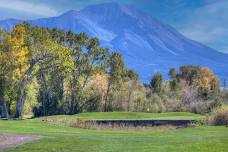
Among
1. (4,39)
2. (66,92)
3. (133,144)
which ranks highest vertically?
(4,39)

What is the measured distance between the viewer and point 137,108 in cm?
7888

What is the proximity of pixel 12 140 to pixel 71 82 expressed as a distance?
48.3 meters

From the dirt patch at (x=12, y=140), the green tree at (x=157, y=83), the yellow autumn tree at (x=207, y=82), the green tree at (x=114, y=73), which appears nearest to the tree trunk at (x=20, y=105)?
the green tree at (x=114, y=73)

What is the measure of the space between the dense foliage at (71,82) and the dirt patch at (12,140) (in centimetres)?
3045

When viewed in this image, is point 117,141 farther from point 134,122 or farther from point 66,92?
point 66,92

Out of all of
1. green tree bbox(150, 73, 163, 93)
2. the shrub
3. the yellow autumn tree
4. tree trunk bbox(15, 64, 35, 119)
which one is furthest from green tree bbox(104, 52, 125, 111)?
the shrub

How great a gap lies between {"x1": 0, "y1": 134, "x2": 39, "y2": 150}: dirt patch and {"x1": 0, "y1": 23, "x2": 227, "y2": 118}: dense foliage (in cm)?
3045

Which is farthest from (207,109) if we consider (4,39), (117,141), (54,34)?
(117,141)

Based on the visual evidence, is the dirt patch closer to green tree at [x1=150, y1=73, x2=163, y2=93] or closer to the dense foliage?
the dense foliage

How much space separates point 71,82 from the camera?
7456cm

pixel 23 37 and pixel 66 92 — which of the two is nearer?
pixel 23 37

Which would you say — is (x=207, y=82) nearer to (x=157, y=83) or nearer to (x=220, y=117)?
(x=157, y=83)

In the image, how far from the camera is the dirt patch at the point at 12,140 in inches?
976

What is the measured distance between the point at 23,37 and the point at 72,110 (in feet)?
63.9
